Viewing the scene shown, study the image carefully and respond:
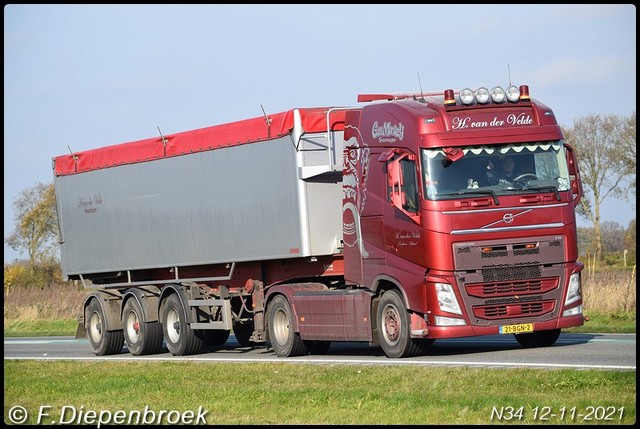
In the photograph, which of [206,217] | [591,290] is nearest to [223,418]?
[206,217]

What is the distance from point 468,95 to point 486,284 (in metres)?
2.77

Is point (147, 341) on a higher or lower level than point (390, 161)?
lower

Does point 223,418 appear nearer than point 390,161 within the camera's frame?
Yes

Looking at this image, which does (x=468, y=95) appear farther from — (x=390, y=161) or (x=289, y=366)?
(x=289, y=366)

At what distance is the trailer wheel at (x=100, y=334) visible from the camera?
26.0m

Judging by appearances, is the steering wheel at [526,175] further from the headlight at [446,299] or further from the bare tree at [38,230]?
the bare tree at [38,230]

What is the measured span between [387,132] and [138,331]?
27.2ft

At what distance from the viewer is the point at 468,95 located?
61.1ft

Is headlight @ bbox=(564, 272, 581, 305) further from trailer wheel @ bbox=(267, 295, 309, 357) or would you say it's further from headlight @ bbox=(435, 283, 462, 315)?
trailer wheel @ bbox=(267, 295, 309, 357)

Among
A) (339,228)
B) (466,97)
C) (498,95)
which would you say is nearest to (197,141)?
(339,228)

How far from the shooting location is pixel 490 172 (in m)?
18.1

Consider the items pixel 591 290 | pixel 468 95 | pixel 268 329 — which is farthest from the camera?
pixel 591 290

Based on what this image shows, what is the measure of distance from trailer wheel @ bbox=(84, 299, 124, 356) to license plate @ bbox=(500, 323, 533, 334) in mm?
10343

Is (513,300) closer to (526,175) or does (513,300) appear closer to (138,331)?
(526,175)
